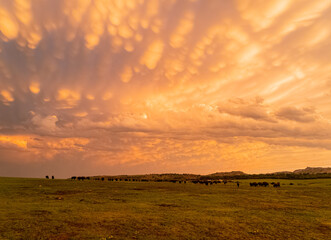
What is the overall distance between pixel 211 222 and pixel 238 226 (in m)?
2.52

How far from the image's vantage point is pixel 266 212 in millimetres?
27922

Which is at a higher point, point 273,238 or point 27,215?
point 27,215

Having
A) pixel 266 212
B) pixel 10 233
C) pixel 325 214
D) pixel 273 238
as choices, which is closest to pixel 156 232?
pixel 273 238

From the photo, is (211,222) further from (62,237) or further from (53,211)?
(53,211)

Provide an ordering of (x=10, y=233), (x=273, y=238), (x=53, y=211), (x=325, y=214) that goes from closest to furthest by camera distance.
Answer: (x=10, y=233)
(x=273, y=238)
(x=53, y=211)
(x=325, y=214)

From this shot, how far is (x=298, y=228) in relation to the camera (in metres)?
21.0

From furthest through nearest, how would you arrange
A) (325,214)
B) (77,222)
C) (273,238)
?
(325,214) → (77,222) → (273,238)

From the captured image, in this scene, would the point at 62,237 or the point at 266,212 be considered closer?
the point at 62,237

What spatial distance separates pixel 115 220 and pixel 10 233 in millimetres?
8520

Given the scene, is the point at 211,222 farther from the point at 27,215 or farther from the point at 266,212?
the point at 27,215

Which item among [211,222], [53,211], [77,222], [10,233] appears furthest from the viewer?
[53,211]

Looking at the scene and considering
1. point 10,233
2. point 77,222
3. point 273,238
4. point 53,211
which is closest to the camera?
point 10,233

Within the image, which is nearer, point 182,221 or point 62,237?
point 62,237

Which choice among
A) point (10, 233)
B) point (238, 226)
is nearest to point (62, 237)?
point (10, 233)
